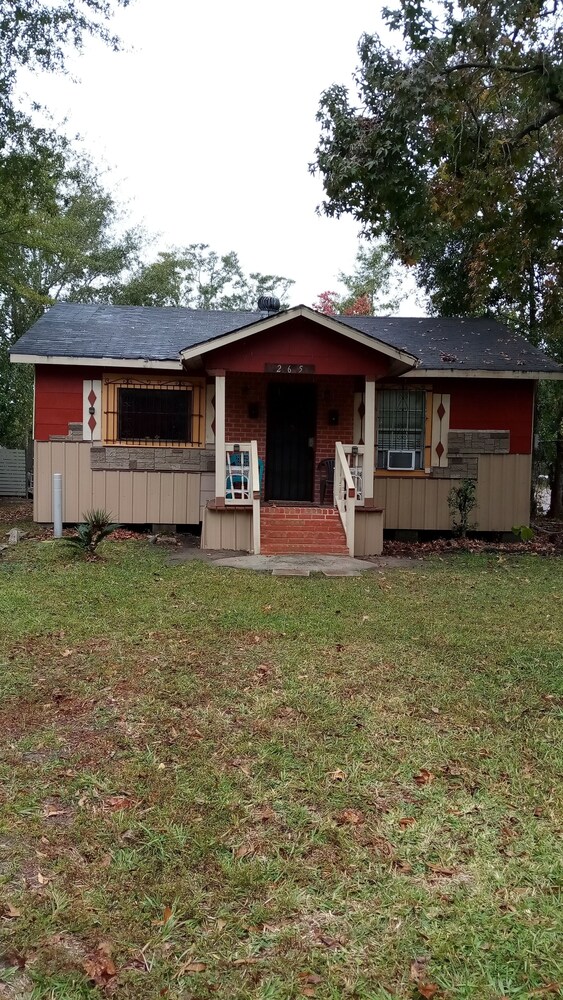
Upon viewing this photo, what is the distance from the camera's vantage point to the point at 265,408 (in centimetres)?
1266

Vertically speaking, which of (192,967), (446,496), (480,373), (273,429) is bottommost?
(192,967)

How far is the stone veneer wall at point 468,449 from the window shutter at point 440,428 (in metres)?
0.09

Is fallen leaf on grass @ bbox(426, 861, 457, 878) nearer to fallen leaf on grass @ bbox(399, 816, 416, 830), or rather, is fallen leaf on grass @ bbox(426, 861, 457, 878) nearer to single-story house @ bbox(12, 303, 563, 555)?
fallen leaf on grass @ bbox(399, 816, 416, 830)

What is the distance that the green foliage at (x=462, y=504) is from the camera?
39.8 feet

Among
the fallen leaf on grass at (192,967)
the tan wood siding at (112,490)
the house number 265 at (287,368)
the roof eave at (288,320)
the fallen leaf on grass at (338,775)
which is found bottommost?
the fallen leaf on grass at (192,967)

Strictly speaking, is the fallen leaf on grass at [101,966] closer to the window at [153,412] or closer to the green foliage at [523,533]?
the window at [153,412]

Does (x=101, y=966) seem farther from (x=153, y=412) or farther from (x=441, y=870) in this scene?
(x=153, y=412)

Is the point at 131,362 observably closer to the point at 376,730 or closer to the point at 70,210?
the point at 376,730

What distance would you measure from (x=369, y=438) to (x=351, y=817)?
828 centimetres

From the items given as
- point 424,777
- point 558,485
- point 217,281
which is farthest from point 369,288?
→ point 424,777

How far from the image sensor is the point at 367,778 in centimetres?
316

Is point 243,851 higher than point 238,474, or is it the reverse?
point 238,474

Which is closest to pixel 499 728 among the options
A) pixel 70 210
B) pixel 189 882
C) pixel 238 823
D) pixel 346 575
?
pixel 238 823

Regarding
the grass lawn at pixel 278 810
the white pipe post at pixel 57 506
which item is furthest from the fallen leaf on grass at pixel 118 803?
the white pipe post at pixel 57 506
